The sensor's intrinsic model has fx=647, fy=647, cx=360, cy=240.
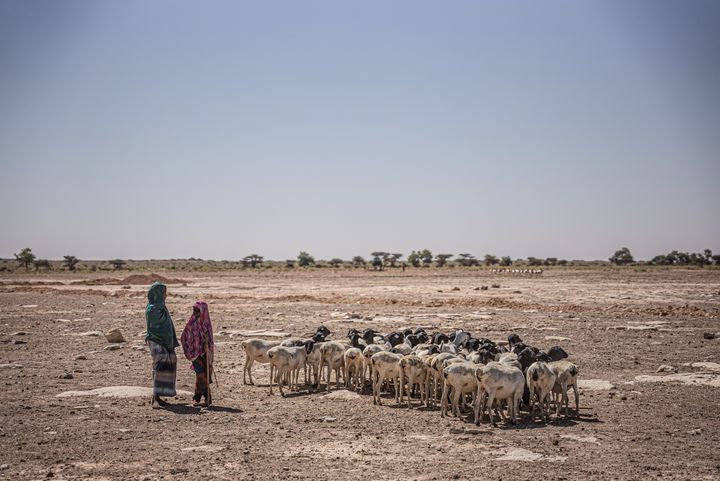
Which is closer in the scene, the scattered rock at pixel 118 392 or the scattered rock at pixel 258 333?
the scattered rock at pixel 118 392

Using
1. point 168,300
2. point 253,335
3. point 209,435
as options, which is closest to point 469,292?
point 168,300

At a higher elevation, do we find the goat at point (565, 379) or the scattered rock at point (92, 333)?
the goat at point (565, 379)

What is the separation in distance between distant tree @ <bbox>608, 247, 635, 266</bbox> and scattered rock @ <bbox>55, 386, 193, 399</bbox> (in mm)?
123396

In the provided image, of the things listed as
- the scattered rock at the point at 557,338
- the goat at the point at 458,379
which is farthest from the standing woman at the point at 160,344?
the scattered rock at the point at 557,338

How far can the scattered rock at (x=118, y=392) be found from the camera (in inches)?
547

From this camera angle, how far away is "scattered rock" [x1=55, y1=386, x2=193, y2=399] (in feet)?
45.5

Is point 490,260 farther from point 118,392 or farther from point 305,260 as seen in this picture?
point 118,392

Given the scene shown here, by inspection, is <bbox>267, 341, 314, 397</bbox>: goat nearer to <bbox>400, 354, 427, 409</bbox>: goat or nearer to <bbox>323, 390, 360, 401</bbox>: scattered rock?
<bbox>323, 390, 360, 401</bbox>: scattered rock

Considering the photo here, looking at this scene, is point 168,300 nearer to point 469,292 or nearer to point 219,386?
point 469,292

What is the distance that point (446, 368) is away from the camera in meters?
12.2

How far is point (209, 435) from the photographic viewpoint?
10.9m

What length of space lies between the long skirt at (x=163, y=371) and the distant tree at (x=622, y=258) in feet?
407

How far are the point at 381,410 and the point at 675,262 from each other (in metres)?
123

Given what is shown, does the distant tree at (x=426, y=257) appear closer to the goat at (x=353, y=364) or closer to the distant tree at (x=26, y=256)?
the distant tree at (x=26, y=256)
